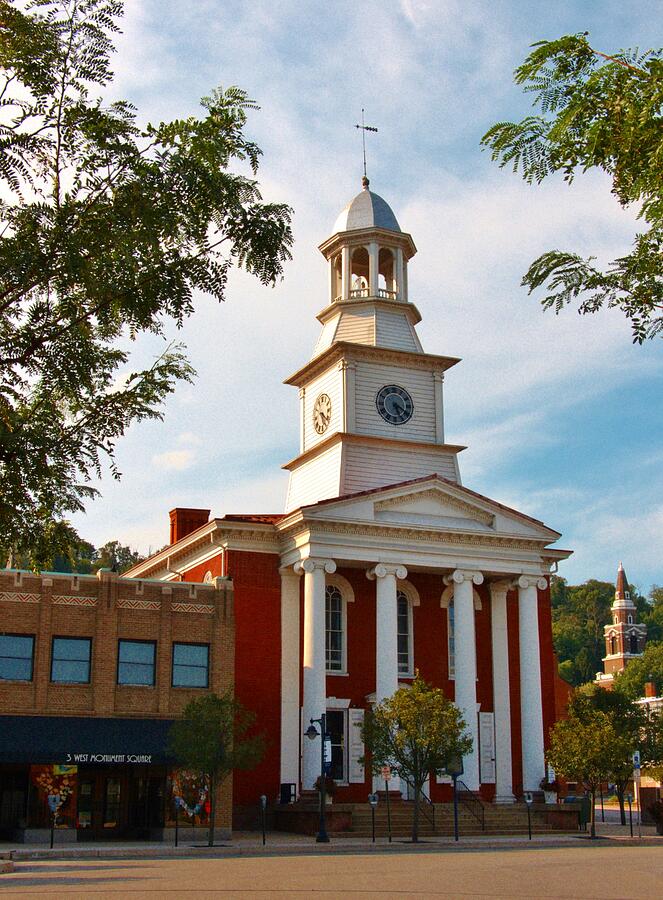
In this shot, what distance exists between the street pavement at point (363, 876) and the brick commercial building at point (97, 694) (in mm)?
7461

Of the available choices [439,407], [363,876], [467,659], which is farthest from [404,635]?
[363,876]

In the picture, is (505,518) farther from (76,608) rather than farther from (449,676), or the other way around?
(76,608)

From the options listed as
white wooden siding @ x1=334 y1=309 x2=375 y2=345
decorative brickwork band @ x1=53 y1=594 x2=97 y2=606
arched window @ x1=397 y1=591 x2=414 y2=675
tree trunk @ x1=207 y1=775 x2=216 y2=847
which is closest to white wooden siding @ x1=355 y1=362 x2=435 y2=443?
white wooden siding @ x1=334 y1=309 x2=375 y2=345

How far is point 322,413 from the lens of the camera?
51469 mm

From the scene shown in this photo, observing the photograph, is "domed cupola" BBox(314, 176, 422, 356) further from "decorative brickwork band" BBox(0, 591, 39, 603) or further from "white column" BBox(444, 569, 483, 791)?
"decorative brickwork band" BBox(0, 591, 39, 603)

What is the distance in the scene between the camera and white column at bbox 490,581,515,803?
45469 mm

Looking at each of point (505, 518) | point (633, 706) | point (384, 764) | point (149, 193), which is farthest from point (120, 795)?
point (149, 193)

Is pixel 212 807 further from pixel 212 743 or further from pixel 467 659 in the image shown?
pixel 467 659

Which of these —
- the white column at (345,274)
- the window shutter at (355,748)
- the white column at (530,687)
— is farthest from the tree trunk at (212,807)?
the white column at (345,274)

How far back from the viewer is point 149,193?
13031 mm

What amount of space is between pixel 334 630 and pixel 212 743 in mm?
10880

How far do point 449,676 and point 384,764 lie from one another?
9183 millimetres

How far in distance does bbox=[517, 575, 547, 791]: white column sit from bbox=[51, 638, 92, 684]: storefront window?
17300mm

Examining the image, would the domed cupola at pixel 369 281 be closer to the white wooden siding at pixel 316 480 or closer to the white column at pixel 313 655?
the white wooden siding at pixel 316 480
